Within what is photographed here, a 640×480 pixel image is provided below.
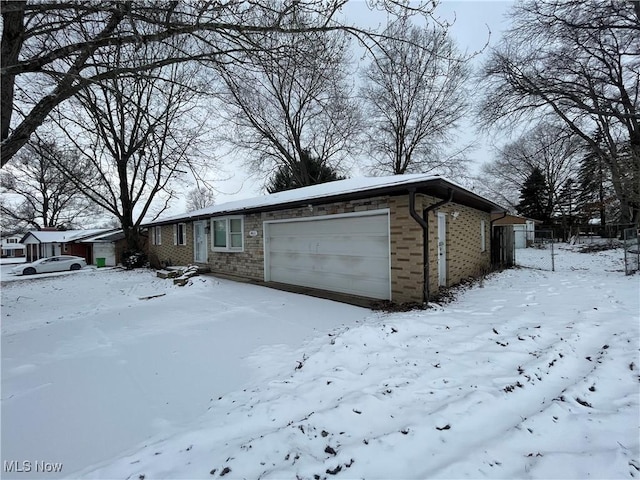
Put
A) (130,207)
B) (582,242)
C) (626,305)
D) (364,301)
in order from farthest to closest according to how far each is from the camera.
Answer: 1. (582,242)
2. (130,207)
3. (364,301)
4. (626,305)

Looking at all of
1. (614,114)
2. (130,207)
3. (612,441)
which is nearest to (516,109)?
(614,114)

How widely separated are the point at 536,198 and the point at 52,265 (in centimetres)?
4148

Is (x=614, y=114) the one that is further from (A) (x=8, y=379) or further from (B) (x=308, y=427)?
(A) (x=8, y=379)

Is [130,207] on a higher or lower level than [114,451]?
higher

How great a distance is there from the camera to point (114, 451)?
2061 mm

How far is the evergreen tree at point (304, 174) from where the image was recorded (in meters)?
20.2

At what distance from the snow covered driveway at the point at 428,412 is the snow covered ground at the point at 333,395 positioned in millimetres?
14

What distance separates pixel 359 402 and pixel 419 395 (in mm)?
577

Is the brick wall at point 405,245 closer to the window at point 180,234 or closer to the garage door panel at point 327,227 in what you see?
the garage door panel at point 327,227

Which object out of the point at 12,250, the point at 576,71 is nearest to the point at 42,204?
the point at 12,250

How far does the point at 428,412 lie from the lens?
2.36 metres

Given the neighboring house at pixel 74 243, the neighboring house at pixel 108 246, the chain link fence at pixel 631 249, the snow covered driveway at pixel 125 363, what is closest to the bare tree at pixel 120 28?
the snow covered driveway at pixel 125 363

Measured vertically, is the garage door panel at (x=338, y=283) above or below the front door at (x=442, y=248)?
below

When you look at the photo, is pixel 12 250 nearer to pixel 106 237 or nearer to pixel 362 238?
pixel 106 237
